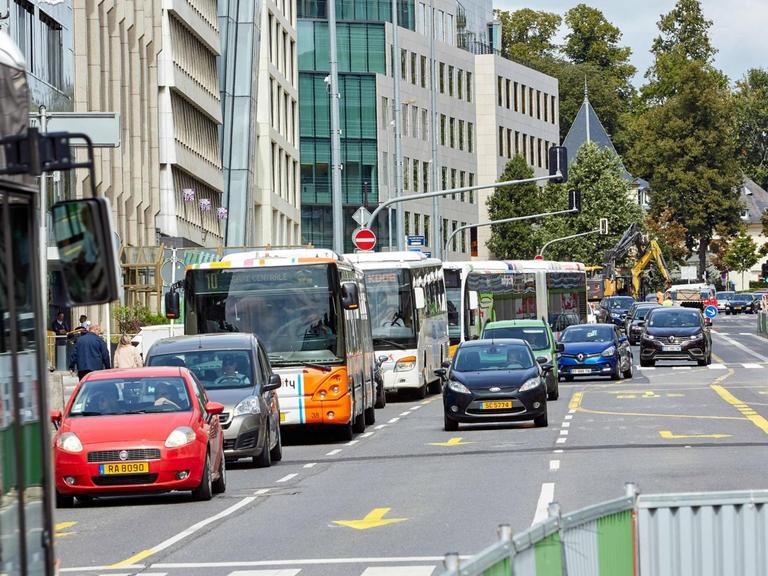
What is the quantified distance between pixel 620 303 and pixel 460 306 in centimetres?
3688

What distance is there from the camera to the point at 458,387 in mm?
31500

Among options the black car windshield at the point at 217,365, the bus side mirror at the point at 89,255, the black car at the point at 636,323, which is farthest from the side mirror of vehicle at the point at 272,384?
the black car at the point at 636,323

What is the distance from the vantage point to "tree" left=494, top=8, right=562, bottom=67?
474ft

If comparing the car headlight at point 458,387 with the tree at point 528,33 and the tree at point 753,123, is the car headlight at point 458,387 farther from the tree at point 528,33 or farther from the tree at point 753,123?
the tree at point 753,123

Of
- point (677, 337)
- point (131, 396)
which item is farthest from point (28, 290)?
point (677, 337)

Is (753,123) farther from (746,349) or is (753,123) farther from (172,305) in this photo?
(172,305)

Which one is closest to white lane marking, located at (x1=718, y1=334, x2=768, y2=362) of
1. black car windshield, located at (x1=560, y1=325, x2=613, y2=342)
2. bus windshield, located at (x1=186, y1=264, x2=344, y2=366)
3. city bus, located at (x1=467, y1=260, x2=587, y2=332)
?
city bus, located at (x1=467, y1=260, x2=587, y2=332)

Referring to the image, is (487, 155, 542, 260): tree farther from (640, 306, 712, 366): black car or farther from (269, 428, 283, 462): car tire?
(269, 428, 283, 462): car tire

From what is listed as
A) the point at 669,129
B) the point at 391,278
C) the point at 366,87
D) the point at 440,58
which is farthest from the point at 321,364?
the point at 669,129

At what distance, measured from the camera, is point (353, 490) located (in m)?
21.1

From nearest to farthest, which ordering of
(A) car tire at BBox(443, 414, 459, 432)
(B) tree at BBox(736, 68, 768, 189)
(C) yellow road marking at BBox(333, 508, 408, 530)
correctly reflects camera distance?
(C) yellow road marking at BBox(333, 508, 408, 530), (A) car tire at BBox(443, 414, 459, 432), (B) tree at BBox(736, 68, 768, 189)

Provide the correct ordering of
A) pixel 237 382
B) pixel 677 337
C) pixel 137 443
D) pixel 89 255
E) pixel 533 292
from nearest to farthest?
pixel 89 255 → pixel 137 443 → pixel 237 382 → pixel 677 337 → pixel 533 292

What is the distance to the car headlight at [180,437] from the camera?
1981 cm

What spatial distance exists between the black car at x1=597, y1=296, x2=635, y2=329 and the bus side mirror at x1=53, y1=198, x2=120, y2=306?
254ft
